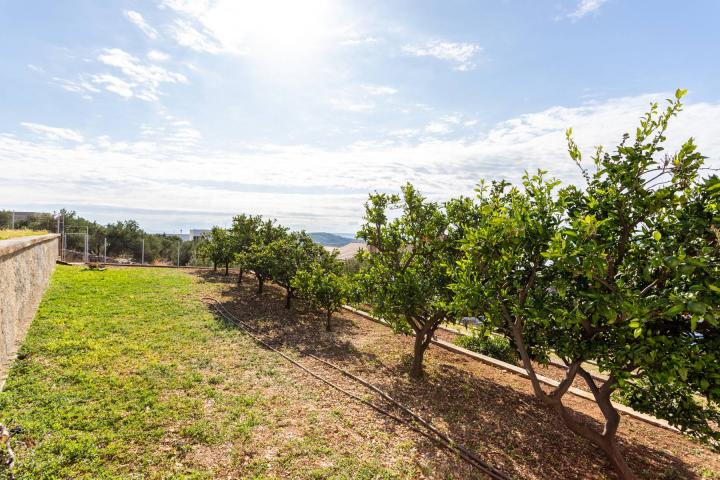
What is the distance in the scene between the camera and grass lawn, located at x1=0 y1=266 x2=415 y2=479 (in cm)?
Result: 580

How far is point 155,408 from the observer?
24.2 feet

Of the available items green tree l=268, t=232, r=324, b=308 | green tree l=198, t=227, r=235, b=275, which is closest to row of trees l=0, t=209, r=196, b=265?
green tree l=198, t=227, r=235, b=275

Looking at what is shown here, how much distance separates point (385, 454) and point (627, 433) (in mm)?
6346

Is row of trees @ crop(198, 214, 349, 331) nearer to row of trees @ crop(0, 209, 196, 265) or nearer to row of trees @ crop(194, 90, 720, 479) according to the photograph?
row of trees @ crop(194, 90, 720, 479)

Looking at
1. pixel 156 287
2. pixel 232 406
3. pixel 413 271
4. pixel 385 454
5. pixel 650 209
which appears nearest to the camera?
pixel 650 209

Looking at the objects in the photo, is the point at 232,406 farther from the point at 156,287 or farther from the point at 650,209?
the point at 156,287

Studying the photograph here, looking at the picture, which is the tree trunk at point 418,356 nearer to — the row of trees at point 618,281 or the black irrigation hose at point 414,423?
the black irrigation hose at point 414,423

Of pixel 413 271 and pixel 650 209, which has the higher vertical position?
pixel 650 209

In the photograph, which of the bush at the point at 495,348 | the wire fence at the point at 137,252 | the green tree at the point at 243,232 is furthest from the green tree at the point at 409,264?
the wire fence at the point at 137,252

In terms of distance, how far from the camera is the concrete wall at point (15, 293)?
841cm

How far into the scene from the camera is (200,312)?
50.6 feet

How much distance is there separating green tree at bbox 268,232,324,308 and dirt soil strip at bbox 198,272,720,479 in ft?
13.6

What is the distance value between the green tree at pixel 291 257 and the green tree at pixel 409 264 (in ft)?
24.4

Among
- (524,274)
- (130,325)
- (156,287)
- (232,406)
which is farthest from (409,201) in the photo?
(156,287)
